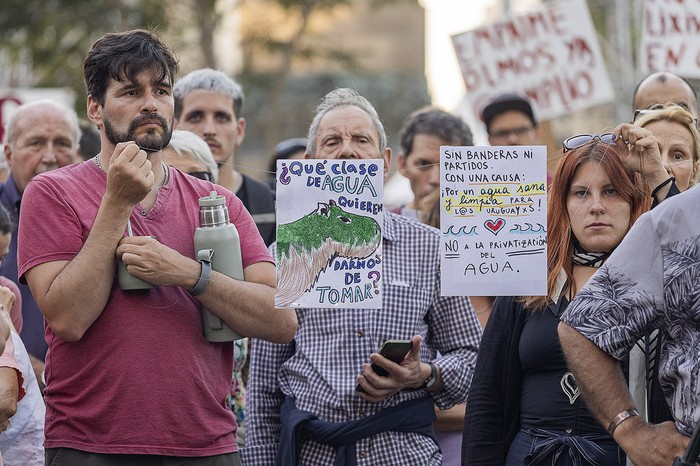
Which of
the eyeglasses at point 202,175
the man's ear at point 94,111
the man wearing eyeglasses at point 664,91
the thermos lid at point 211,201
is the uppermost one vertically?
the man wearing eyeglasses at point 664,91

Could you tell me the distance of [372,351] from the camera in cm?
484

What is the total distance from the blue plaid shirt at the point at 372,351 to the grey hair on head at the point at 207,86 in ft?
6.09

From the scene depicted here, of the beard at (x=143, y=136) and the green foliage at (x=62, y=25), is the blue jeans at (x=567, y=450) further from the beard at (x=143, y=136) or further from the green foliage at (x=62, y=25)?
the green foliage at (x=62, y=25)

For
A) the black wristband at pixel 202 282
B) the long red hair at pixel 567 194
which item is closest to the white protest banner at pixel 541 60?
the long red hair at pixel 567 194

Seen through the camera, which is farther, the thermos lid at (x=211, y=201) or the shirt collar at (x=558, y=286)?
the shirt collar at (x=558, y=286)

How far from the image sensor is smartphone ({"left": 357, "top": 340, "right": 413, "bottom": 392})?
14.9 ft

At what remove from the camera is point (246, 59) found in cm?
1991

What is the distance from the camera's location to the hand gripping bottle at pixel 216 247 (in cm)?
404

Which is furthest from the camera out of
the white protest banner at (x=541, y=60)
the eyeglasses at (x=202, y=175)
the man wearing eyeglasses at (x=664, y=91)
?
the white protest banner at (x=541, y=60)

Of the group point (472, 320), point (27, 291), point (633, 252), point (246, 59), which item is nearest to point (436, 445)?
point (472, 320)

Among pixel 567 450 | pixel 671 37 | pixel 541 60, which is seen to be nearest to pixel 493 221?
pixel 567 450

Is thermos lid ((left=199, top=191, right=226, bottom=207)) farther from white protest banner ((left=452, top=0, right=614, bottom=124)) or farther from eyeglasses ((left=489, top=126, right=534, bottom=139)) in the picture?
white protest banner ((left=452, top=0, right=614, bottom=124))

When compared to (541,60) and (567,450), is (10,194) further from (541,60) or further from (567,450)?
(541,60)

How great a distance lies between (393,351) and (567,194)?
33.9 inches
